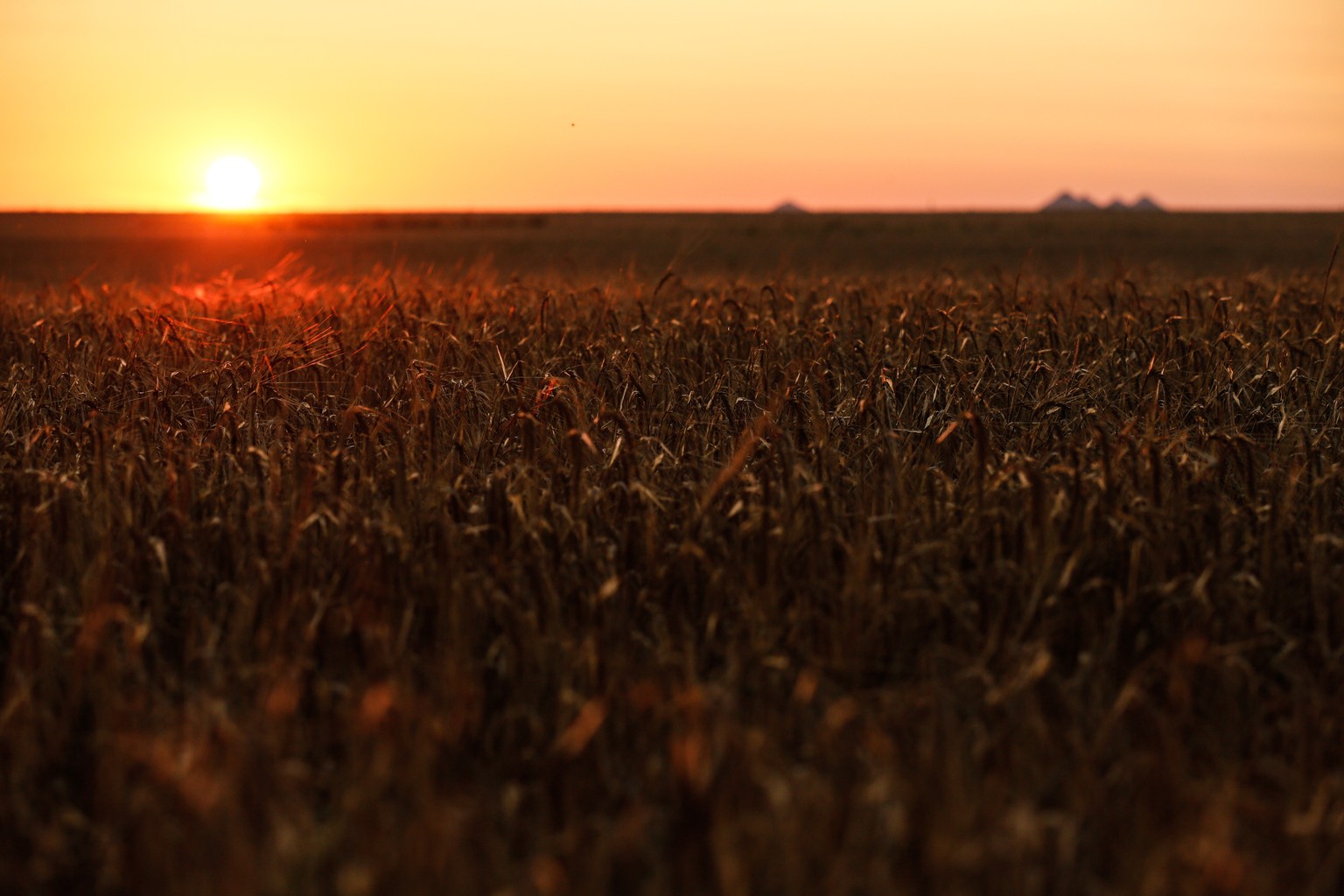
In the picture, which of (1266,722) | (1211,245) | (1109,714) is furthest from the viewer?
(1211,245)

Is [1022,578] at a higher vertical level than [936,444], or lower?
lower

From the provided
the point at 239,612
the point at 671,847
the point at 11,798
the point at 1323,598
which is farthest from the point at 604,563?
the point at 1323,598

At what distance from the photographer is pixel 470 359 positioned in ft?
16.5

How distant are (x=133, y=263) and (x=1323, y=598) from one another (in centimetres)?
2843

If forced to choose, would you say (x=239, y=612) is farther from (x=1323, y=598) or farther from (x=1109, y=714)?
(x=1323, y=598)

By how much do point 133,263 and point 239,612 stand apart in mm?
27503

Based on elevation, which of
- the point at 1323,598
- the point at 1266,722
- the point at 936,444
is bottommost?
the point at 1266,722

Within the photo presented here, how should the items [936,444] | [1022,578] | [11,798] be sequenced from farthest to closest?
[936,444] < [1022,578] < [11,798]

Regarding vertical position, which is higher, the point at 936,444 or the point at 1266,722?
the point at 936,444

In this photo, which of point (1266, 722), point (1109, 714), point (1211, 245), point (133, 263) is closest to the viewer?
point (1109, 714)

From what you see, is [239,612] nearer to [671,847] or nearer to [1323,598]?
[671,847]

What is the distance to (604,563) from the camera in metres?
2.87

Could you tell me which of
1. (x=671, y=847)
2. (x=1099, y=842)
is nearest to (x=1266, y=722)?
(x=1099, y=842)

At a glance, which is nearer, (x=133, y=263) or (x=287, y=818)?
(x=287, y=818)
